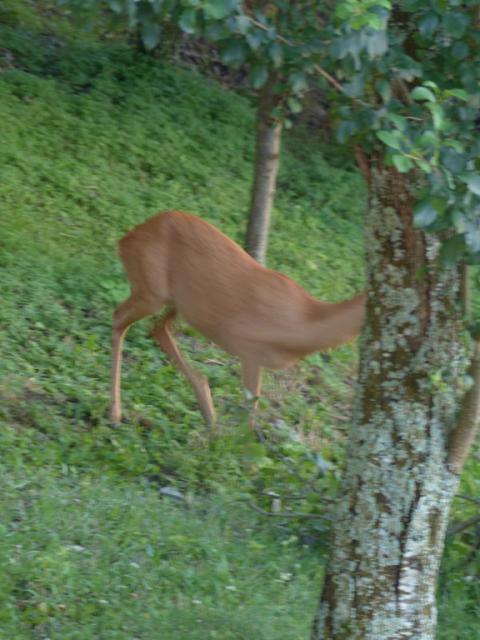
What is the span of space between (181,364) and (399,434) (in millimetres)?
3508

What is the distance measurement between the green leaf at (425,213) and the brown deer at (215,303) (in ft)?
11.9

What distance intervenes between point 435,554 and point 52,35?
955 centimetres

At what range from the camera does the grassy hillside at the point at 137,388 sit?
4.97m

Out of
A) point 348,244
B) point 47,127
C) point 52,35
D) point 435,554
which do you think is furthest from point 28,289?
point 52,35

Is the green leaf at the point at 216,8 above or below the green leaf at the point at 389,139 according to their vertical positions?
above

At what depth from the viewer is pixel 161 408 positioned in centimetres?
737

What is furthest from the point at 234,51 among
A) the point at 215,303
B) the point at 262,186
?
the point at 262,186

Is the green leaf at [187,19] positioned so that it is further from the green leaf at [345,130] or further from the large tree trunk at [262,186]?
the large tree trunk at [262,186]

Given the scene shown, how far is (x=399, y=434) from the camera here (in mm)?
4156

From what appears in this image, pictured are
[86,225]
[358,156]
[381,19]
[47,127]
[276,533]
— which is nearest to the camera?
[381,19]

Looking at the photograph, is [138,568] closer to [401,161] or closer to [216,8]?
[401,161]

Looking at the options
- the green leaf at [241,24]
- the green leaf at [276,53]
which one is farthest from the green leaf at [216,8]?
the green leaf at [276,53]

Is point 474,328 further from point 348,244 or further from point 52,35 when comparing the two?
point 52,35

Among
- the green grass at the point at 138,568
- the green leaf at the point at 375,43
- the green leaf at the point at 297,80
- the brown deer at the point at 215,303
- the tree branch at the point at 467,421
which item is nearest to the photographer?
the green leaf at the point at 375,43
